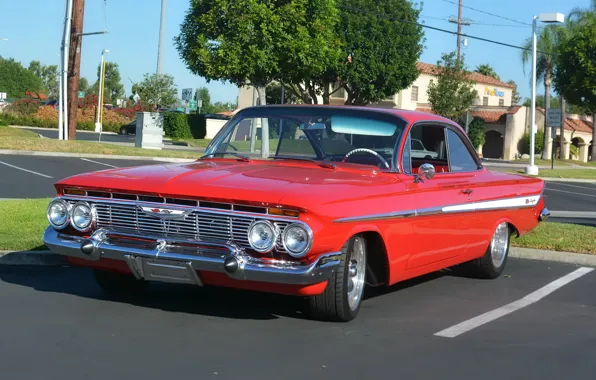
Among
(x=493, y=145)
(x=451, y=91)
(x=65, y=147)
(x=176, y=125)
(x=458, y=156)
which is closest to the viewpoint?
(x=458, y=156)

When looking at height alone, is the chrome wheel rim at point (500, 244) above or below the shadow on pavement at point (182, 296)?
above

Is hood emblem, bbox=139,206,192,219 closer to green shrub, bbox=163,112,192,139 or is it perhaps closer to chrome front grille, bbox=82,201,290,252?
chrome front grille, bbox=82,201,290,252

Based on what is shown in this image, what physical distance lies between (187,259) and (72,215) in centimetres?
113

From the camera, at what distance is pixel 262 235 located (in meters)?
5.56

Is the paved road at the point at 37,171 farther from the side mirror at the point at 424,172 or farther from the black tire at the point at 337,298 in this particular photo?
the black tire at the point at 337,298

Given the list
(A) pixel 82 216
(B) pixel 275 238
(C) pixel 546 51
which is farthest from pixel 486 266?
(C) pixel 546 51

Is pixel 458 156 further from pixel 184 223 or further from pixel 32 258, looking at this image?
pixel 32 258

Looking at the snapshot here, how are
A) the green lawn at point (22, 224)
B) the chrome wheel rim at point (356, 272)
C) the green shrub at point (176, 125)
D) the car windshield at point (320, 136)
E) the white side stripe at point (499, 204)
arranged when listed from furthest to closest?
the green shrub at point (176, 125), the green lawn at point (22, 224), the white side stripe at point (499, 204), the car windshield at point (320, 136), the chrome wheel rim at point (356, 272)

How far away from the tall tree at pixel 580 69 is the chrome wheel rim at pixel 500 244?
44.2m

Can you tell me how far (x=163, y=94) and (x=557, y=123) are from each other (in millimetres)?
22825

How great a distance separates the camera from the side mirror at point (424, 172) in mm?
6852

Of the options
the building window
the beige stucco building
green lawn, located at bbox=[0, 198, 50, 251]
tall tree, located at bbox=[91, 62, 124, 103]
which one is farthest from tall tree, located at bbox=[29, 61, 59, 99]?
green lawn, located at bbox=[0, 198, 50, 251]

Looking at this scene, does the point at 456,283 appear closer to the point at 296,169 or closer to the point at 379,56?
the point at 296,169

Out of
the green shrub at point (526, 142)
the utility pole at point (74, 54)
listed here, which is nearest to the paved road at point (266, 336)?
the utility pole at point (74, 54)
